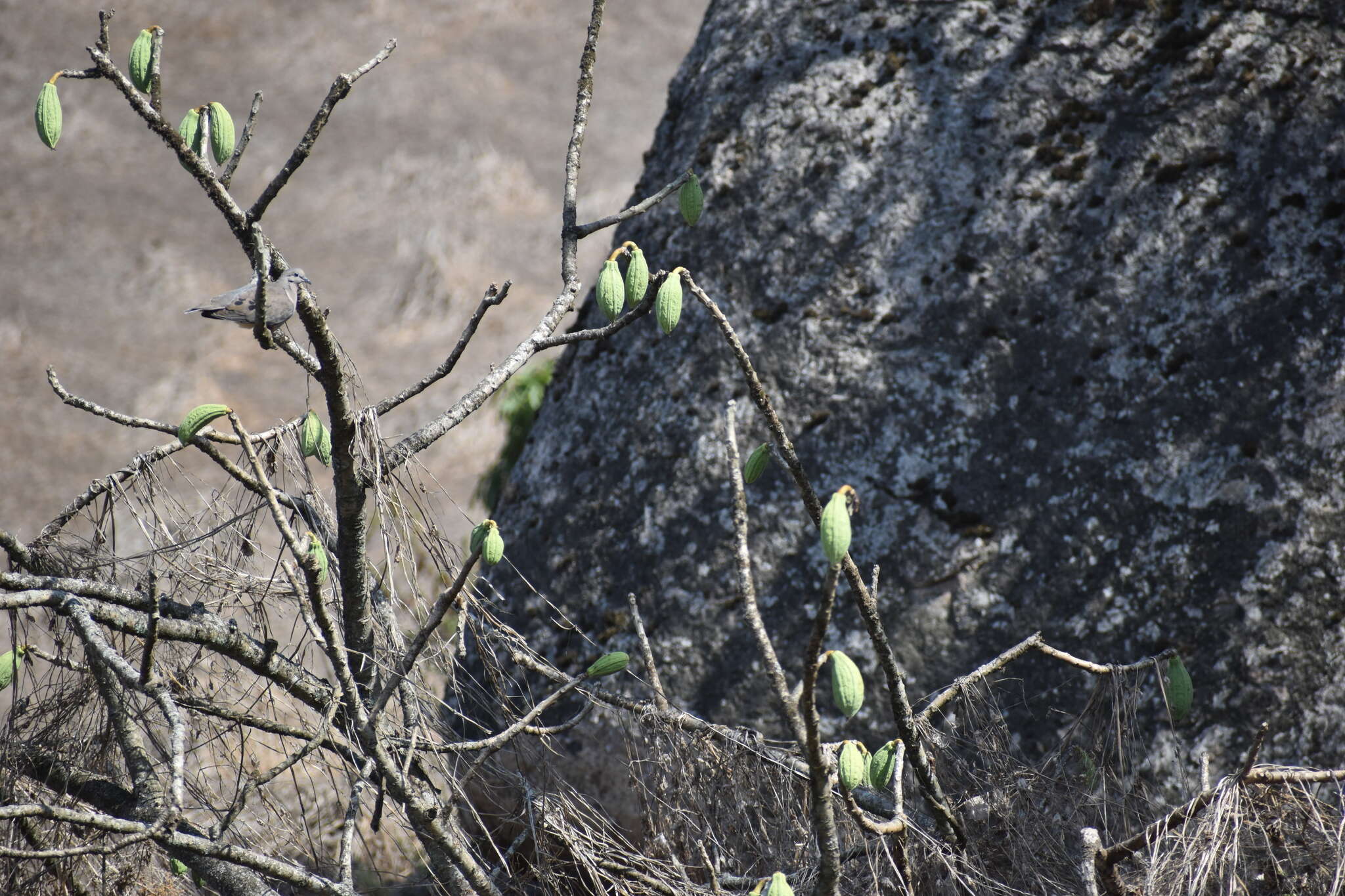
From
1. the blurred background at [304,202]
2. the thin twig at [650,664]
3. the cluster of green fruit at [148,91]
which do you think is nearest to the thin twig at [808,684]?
the thin twig at [650,664]

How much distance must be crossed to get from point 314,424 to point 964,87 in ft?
5.51

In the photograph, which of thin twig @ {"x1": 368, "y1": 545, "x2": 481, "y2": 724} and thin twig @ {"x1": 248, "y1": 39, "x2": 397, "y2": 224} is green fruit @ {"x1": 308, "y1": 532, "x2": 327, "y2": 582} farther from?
thin twig @ {"x1": 248, "y1": 39, "x2": 397, "y2": 224}

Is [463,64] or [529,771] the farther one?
[463,64]

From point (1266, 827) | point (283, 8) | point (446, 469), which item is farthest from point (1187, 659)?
point (283, 8)

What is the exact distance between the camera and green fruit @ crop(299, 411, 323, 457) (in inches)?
61.1

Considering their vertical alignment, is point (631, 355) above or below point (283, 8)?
below

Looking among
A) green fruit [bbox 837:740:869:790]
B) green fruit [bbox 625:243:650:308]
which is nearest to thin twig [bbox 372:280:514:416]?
green fruit [bbox 625:243:650:308]

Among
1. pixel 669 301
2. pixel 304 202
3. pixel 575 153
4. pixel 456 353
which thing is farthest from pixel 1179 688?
pixel 304 202

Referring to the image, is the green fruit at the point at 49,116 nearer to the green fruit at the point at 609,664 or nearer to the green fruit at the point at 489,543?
the green fruit at the point at 489,543

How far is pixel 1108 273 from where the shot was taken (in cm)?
208

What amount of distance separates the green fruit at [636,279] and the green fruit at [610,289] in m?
0.01

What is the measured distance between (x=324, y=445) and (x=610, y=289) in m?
0.51

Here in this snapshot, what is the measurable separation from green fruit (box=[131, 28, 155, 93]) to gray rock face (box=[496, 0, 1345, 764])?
49.6 inches

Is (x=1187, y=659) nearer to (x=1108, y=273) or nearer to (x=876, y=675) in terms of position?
(x=876, y=675)
